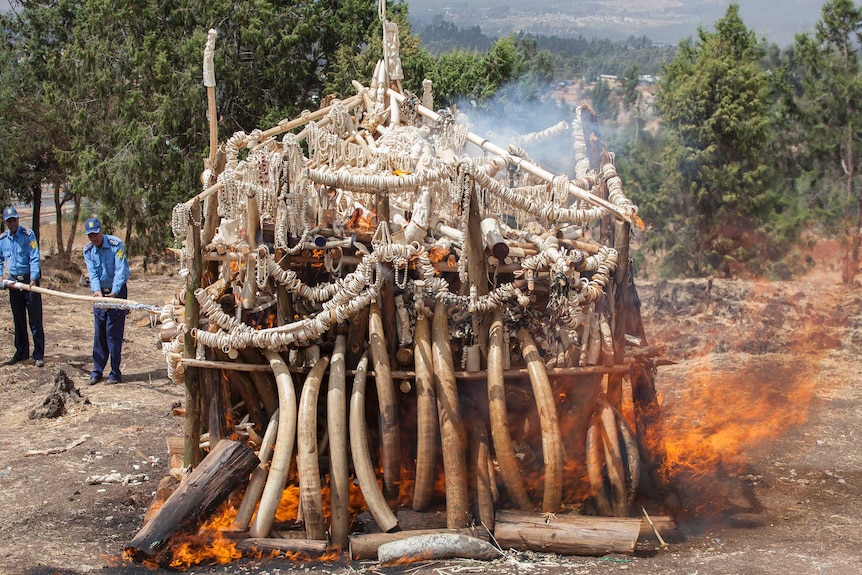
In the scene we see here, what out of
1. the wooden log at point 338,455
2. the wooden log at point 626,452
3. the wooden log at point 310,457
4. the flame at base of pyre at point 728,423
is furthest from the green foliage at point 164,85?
the wooden log at point 626,452

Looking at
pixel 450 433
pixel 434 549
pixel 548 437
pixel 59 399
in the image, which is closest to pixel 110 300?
pixel 59 399

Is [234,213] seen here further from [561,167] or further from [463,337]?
[561,167]

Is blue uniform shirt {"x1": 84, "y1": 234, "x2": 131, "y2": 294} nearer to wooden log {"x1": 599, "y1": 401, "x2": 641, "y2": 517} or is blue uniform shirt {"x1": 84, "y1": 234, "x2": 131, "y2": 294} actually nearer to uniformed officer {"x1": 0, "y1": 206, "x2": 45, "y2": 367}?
uniformed officer {"x1": 0, "y1": 206, "x2": 45, "y2": 367}

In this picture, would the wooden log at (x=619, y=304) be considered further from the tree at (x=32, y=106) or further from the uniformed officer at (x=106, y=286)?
the tree at (x=32, y=106)

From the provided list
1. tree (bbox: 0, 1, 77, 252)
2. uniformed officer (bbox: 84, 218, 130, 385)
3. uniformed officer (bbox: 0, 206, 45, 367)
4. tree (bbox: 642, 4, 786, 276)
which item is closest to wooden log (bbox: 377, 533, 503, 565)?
uniformed officer (bbox: 84, 218, 130, 385)

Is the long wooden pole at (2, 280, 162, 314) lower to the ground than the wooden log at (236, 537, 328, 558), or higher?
higher

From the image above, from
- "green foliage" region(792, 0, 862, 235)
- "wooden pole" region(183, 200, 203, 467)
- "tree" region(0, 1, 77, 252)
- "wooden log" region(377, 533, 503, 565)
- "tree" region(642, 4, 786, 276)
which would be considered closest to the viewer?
"wooden log" region(377, 533, 503, 565)

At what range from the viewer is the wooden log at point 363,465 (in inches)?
236

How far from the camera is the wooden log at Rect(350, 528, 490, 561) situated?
19.1ft

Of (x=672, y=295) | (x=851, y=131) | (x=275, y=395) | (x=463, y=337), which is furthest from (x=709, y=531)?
(x=851, y=131)

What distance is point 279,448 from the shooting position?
242 inches

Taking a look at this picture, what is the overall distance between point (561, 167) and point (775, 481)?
373 cm

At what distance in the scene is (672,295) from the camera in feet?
50.1

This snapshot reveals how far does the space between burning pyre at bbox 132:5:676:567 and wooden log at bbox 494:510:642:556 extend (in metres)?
0.01
